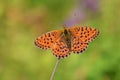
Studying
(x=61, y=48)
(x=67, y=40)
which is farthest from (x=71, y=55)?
(x=61, y=48)

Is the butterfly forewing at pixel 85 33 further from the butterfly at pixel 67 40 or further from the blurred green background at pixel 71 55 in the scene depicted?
the blurred green background at pixel 71 55

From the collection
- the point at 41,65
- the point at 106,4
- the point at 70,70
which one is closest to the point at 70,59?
the point at 70,70

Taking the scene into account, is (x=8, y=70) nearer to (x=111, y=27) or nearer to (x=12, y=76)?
(x=12, y=76)

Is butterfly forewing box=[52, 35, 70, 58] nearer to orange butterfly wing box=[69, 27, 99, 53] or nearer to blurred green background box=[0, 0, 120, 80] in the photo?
orange butterfly wing box=[69, 27, 99, 53]

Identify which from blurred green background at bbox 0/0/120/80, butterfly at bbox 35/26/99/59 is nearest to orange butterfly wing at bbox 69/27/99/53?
butterfly at bbox 35/26/99/59

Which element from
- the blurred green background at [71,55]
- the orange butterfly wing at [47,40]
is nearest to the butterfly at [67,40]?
the orange butterfly wing at [47,40]

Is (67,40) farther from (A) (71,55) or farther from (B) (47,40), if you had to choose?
(A) (71,55)
